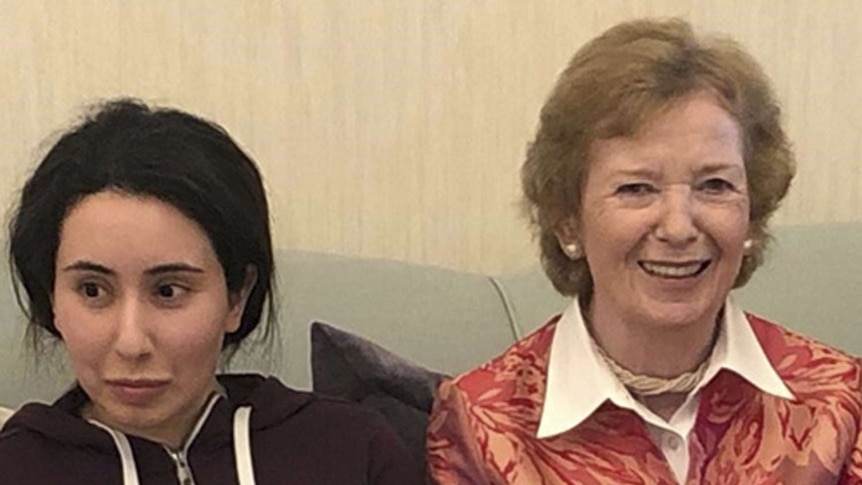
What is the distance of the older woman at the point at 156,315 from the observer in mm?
1323

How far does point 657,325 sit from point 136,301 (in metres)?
0.52

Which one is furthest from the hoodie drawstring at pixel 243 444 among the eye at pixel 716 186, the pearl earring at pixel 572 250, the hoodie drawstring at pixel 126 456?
the eye at pixel 716 186

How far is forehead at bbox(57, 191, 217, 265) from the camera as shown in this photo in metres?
1.31

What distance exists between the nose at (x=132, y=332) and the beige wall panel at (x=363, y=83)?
26.0 inches

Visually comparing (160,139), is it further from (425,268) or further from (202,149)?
(425,268)

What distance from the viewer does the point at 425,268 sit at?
1885mm

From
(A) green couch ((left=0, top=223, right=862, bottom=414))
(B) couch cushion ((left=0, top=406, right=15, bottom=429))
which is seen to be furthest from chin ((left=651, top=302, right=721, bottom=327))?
(B) couch cushion ((left=0, top=406, right=15, bottom=429))

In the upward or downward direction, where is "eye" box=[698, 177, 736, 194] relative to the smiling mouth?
upward

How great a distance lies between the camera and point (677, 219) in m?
1.42

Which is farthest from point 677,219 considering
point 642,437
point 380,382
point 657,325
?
point 380,382

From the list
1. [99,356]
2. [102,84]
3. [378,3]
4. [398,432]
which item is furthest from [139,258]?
[378,3]

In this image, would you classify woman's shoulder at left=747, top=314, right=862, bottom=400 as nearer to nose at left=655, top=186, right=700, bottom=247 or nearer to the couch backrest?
nose at left=655, top=186, right=700, bottom=247

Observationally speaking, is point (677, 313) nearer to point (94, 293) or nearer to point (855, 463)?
point (855, 463)

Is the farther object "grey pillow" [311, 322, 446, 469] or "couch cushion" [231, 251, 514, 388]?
"couch cushion" [231, 251, 514, 388]
